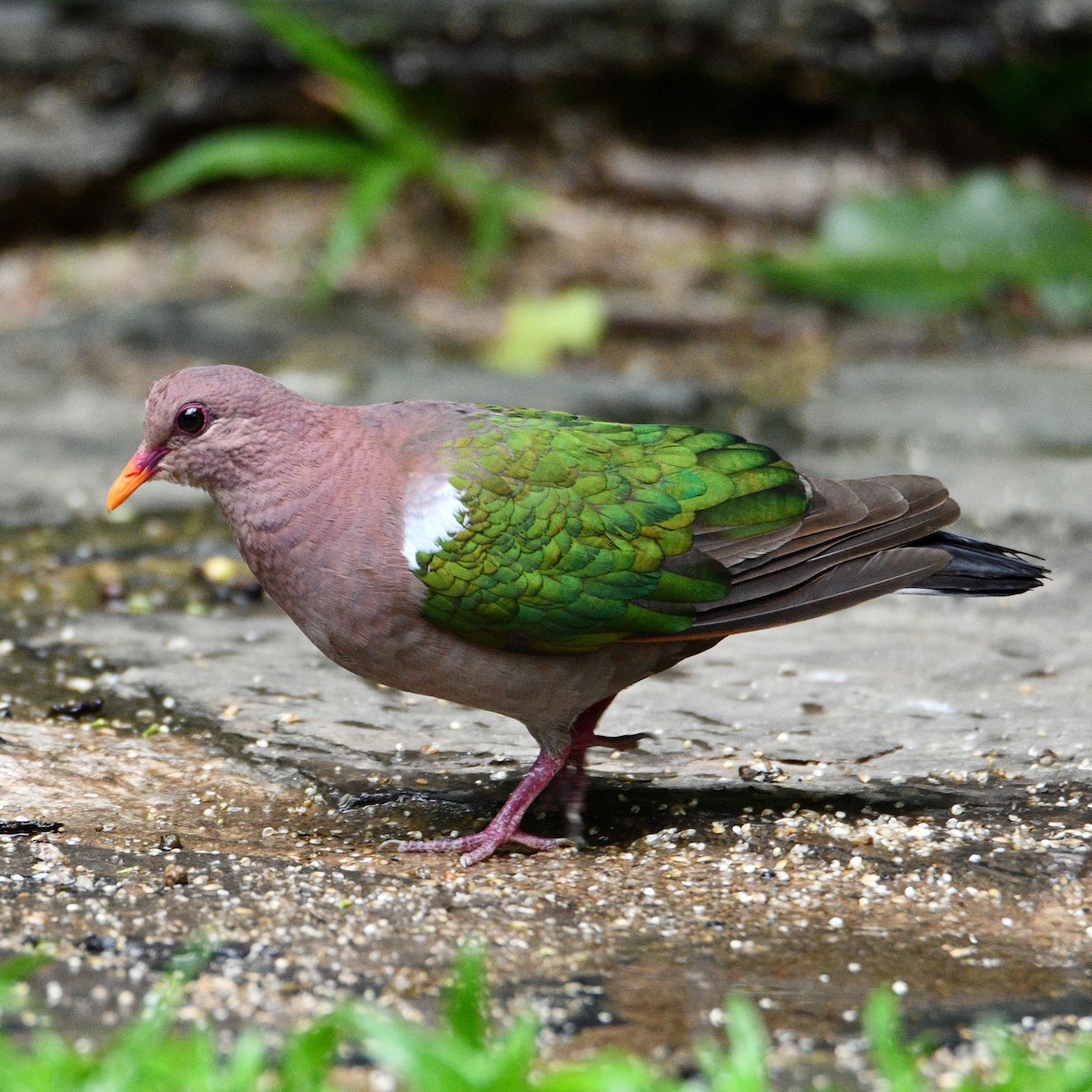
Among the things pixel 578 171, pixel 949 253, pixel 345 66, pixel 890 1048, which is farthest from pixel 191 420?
pixel 578 171

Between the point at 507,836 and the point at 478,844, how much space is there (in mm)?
75

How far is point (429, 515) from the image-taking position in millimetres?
3547

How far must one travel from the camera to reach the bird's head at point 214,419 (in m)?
3.73

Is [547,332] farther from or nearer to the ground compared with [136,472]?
farther from the ground

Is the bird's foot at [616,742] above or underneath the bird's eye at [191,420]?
underneath

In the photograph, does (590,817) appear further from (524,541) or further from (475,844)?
(524,541)

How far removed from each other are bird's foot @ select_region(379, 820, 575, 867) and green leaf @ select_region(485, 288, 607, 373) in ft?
14.9

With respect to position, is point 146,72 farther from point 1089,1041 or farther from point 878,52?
point 1089,1041

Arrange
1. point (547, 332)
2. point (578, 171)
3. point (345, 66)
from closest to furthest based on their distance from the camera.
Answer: point (547, 332)
point (345, 66)
point (578, 171)

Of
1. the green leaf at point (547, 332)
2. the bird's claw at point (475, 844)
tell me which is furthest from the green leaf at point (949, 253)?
the bird's claw at point (475, 844)

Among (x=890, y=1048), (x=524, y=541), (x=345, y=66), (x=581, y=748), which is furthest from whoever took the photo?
(x=345, y=66)

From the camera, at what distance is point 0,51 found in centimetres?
854

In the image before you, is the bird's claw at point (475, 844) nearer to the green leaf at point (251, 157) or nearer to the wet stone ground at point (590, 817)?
the wet stone ground at point (590, 817)

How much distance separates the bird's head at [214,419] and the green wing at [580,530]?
484 millimetres
